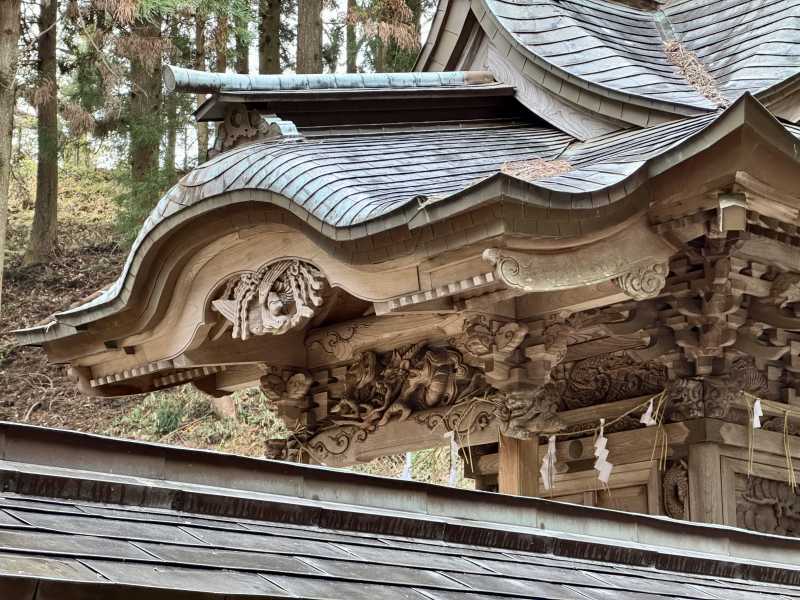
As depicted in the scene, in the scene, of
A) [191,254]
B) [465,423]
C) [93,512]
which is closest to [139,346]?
[191,254]

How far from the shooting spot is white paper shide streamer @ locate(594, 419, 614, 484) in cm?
641

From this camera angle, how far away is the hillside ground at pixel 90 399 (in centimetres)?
1608

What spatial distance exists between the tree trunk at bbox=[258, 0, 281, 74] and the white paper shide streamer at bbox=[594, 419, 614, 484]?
11.5 meters

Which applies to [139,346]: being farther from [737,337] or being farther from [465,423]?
[737,337]

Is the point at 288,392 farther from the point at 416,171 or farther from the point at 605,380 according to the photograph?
the point at 416,171

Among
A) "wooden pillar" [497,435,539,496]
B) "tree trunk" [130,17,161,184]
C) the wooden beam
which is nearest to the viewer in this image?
"wooden pillar" [497,435,539,496]

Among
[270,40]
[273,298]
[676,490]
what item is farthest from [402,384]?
[270,40]

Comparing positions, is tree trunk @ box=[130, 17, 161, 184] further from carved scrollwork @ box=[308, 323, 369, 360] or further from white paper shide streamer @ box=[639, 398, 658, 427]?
white paper shide streamer @ box=[639, 398, 658, 427]

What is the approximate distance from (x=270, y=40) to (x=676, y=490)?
12.4 meters

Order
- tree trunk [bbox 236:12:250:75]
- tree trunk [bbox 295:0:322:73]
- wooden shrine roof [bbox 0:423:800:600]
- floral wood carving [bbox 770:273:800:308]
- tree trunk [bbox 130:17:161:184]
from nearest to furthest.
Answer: wooden shrine roof [bbox 0:423:800:600]
floral wood carving [bbox 770:273:800:308]
tree trunk [bbox 295:0:322:73]
tree trunk [bbox 236:12:250:75]
tree trunk [bbox 130:17:161:184]

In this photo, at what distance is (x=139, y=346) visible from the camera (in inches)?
274

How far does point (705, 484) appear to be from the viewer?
20.2ft

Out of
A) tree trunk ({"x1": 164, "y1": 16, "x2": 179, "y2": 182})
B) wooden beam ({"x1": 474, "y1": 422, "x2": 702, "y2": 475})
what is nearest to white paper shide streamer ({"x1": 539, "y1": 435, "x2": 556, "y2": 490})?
wooden beam ({"x1": 474, "y1": 422, "x2": 702, "y2": 475})

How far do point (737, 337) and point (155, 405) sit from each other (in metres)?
12.2
